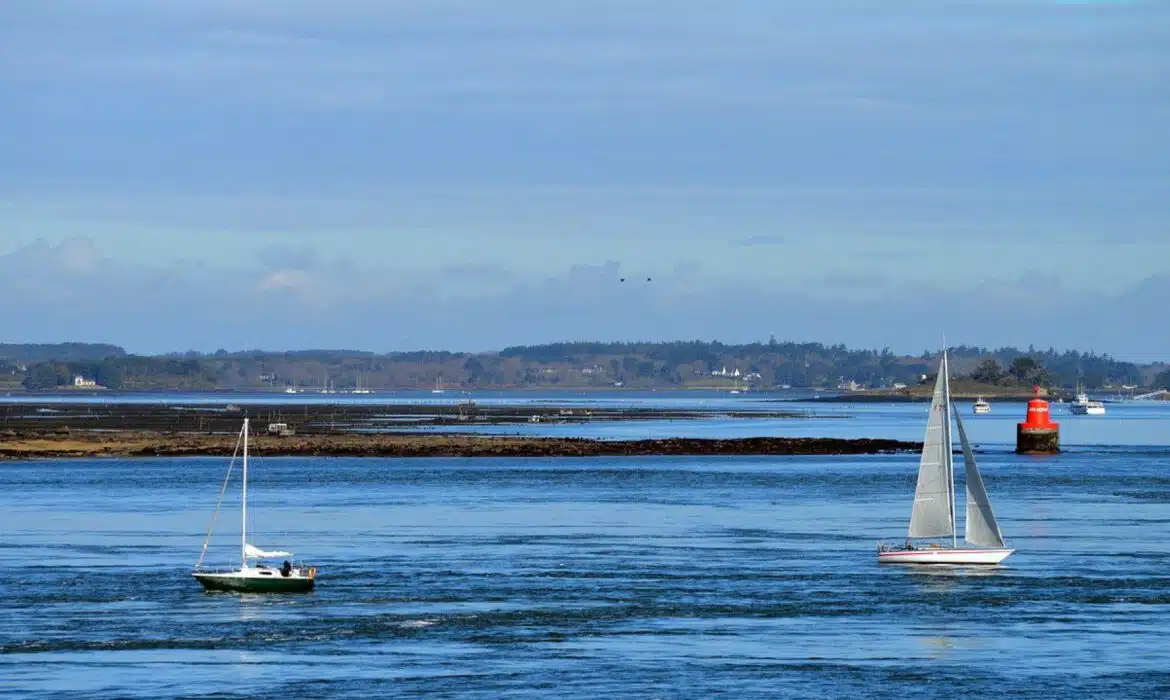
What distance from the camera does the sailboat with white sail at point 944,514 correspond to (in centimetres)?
6131

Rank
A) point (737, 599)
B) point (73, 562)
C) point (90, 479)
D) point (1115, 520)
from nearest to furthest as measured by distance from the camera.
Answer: point (737, 599)
point (73, 562)
point (1115, 520)
point (90, 479)

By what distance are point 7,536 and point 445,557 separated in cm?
1875

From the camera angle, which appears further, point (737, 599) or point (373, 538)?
point (373, 538)

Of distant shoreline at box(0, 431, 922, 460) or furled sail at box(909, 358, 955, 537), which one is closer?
furled sail at box(909, 358, 955, 537)

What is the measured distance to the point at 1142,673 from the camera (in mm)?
40375

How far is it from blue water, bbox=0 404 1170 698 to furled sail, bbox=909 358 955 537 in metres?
Result: 1.91

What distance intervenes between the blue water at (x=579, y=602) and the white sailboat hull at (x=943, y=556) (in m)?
0.95

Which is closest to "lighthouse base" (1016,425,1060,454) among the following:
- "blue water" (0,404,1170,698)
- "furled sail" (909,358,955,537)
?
"blue water" (0,404,1170,698)

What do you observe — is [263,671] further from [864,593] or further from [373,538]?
[373,538]

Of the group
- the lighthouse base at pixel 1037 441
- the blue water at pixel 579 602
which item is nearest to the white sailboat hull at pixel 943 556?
the blue water at pixel 579 602

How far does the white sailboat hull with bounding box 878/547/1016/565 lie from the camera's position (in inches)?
2405

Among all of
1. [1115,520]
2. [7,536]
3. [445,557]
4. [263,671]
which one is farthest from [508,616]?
[1115,520]

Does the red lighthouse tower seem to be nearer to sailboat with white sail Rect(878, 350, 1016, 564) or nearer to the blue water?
the blue water

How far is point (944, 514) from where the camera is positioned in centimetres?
6197
